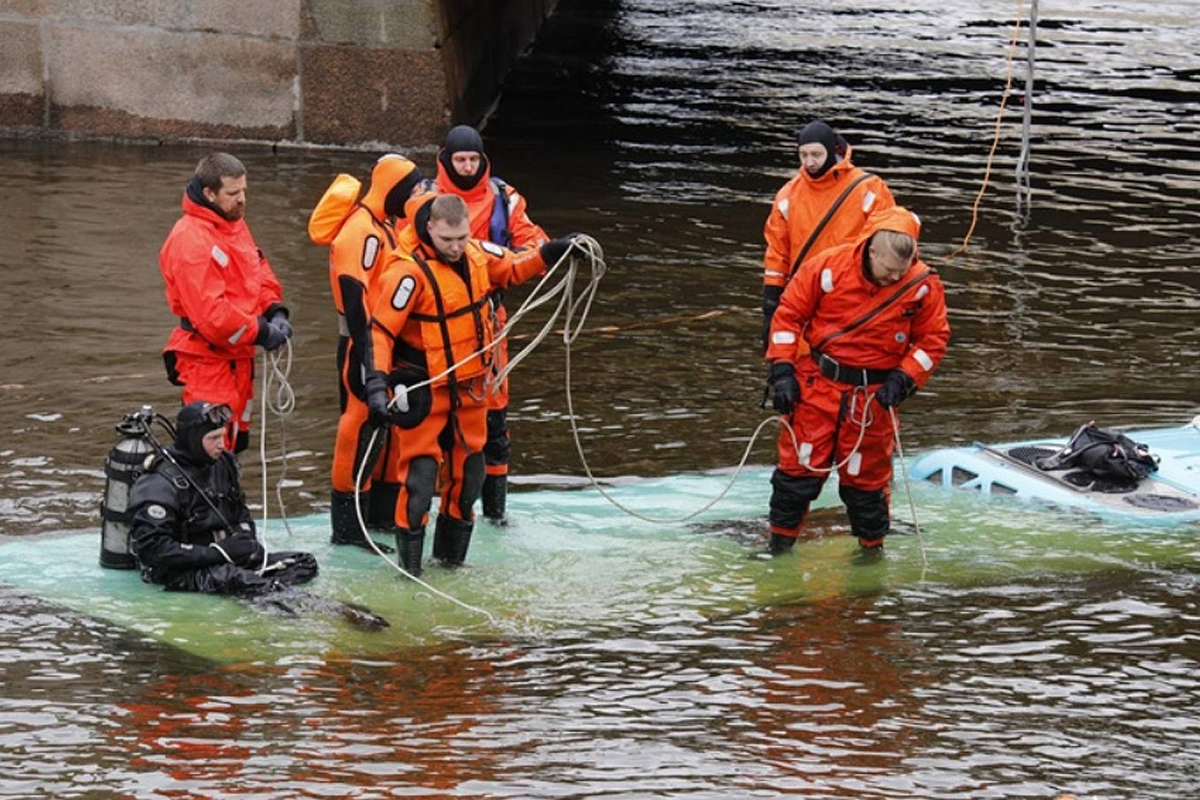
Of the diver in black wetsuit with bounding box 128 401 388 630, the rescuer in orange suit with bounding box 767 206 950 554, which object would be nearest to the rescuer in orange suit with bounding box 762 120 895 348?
the rescuer in orange suit with bounding box 767 206 950 554

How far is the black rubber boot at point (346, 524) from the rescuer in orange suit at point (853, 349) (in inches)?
74.5

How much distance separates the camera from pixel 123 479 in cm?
820

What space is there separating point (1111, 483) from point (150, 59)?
456 inches

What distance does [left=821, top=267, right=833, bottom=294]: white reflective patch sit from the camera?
8.67 meters

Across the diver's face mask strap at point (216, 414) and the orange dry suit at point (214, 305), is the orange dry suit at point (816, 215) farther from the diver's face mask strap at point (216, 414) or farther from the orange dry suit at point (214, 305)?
the diver's face mask strap at point (216, 414)

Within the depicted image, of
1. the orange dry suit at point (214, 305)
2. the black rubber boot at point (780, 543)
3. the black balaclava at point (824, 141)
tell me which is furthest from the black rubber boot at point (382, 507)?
the black balaclava at point (824, 141)

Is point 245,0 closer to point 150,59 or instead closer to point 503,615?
point 150,59

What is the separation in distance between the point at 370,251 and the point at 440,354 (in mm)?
625

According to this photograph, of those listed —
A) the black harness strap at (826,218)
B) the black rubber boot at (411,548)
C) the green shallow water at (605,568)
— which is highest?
the black harness strap at (826,218)

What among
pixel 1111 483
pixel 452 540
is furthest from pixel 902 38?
pixel 452 540

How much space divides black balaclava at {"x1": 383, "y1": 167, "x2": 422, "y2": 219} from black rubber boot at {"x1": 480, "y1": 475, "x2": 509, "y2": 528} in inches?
53.0

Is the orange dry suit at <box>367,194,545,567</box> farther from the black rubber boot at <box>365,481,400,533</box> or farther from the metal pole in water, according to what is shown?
the metal pole in water

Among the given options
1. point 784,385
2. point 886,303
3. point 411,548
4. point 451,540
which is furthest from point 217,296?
point 886,303

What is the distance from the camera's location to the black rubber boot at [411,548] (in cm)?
857
